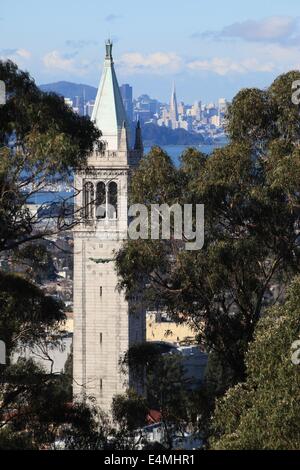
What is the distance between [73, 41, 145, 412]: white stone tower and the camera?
4794cm

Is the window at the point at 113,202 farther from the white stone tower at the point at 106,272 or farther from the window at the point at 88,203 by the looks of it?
the window at the point at 88,203

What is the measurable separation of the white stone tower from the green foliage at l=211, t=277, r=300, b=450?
96.5ft

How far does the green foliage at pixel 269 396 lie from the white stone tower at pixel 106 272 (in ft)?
96.5

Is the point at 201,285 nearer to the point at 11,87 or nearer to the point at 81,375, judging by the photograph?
the point at 11,87

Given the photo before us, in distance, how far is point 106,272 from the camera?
1954 inches

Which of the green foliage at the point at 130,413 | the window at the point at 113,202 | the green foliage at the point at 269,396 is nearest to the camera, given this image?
the green foliage at the point at 269,396

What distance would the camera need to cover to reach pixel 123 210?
158 feet

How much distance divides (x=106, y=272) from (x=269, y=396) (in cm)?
3362

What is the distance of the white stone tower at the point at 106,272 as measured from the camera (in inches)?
1887

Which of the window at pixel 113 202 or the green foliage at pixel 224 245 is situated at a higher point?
the window at pixel 113 202
